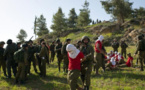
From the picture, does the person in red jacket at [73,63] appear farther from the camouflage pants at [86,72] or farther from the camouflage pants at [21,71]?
the camouflage pants at [21,71]

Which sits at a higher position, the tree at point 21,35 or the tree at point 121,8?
the tree at point 121,8

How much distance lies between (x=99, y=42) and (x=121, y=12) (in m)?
36.5

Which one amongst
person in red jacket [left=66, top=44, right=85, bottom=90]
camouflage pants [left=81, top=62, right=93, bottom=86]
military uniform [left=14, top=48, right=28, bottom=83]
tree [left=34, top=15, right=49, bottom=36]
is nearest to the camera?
person in red jacket [left=66, top=44, right=85, bottom=90]

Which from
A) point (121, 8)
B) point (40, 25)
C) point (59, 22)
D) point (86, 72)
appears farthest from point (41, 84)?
point (40, 25)

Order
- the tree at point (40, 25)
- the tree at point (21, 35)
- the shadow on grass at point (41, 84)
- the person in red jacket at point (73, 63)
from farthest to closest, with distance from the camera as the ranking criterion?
the tree at point (21, 35) < the tree at point (40, 25) < the shadow on grass at point (41, 84) < the person in red jacket at point (73, 63)

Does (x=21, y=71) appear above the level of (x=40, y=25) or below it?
below

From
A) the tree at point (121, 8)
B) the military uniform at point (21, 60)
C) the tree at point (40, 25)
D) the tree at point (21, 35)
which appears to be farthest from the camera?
the tree at point (21, 35)

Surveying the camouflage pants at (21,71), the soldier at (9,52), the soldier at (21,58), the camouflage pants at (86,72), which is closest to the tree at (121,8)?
the soldier at (9,52)

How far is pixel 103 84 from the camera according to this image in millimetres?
7328

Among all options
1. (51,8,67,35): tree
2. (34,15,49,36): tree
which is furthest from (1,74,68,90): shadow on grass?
(34,15,49,36): tree

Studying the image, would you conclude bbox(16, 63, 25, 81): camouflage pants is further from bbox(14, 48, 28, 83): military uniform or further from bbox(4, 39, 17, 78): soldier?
bbox(4, 39, 17, 78): soldier

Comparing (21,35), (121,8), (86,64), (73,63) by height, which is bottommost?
(86,64)

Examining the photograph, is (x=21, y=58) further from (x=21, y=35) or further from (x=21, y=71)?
(x=21, y=35)

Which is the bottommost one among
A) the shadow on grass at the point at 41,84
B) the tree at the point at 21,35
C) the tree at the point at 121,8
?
the shadow on grass at the point at 41,84
